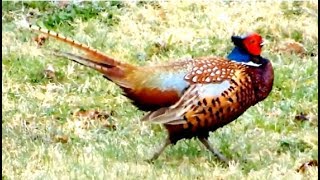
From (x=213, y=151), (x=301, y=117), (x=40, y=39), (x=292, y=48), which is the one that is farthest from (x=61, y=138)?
(x=292, y=48)

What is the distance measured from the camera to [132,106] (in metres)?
7.19

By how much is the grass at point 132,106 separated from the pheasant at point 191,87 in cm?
26

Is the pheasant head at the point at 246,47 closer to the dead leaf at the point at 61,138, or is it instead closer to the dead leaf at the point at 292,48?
the dead leaf at the point at 61,138

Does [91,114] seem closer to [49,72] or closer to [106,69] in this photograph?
[49,72]

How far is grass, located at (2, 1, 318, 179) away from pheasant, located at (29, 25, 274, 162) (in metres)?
0.26

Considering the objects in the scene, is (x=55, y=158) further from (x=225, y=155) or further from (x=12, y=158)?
(x=225, y=155)

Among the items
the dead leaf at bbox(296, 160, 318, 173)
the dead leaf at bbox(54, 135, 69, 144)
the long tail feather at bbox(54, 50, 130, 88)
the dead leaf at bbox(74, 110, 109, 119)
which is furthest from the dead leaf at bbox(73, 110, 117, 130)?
the dead leaf at bbox(296, 160, 318, 173)

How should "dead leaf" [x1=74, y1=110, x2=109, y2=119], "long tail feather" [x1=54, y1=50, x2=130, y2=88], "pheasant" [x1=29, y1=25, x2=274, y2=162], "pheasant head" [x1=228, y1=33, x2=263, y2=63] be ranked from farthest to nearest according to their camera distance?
"dead leaf" [x1=74, y1=110, x2=109, y2=119] < "pheasant head" [x1=228, y1=33, x2=263, y2=63] < "long tail feather" [x1=54, y1=50, x2=130, y2=88] < "pheasant" [x1=29, y1=25, x2=274, y2=162]

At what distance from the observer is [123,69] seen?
5754 mm

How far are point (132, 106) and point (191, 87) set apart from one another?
5.25 ft

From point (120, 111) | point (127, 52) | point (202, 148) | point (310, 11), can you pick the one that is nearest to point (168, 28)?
point (127, 52)

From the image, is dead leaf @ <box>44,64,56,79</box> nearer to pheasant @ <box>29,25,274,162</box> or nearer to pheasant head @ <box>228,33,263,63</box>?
pheasant @ <box>29,25,274,162</box>

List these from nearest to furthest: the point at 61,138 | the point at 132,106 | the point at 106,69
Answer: the point at 106,69 < the point at 61,138 < the point at 132,106

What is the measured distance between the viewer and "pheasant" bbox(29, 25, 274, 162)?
5594 mm
